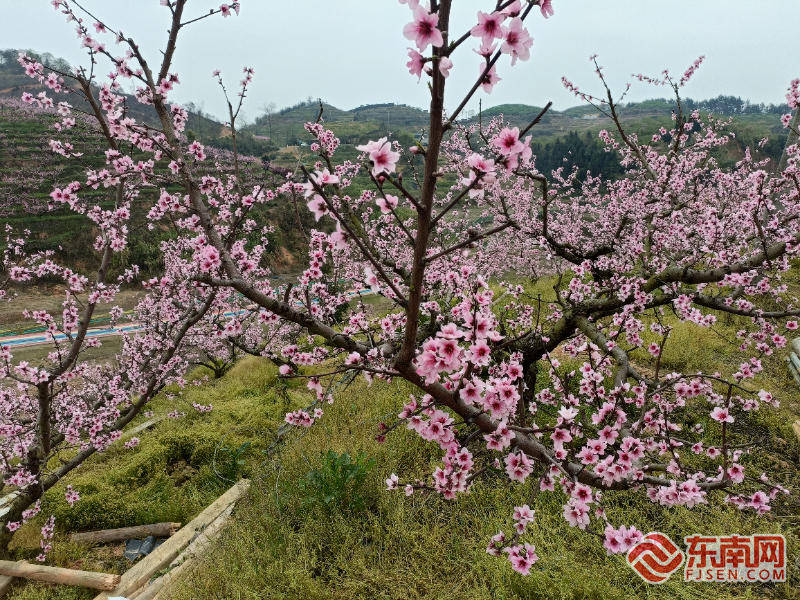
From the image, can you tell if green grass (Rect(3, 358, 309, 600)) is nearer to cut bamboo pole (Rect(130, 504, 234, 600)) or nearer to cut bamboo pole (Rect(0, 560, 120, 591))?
cut bamboo pole (Rect(0, 560, 120, 591))

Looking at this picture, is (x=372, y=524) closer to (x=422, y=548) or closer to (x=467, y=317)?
(x=422, y=548)

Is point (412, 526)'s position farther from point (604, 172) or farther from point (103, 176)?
point (604, 172)

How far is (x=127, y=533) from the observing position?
210 inches

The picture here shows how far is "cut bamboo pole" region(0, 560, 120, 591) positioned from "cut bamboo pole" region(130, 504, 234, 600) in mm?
461

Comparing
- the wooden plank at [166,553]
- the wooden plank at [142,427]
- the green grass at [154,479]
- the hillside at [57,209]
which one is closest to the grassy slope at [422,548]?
the wooden plank at [166,553]

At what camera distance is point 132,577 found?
164 inches

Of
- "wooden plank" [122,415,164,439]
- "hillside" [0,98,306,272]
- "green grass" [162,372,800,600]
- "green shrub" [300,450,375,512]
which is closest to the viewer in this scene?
"green grass" [162,372,800,600]

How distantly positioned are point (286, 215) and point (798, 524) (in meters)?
44.5

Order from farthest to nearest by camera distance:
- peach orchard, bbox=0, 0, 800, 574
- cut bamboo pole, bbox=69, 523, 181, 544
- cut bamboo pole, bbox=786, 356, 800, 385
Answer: cut bamboo pole, bbox=786, 356, 800, 385
cut bamboo pole, bbox=69, 523, 181, 544
peach orchard, bbox=0, 0, 800, 574

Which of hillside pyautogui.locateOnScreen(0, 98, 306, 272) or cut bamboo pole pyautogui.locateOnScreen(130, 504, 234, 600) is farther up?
hillside pyautogui.locateOnScreen(0, 98, 306, 272)
